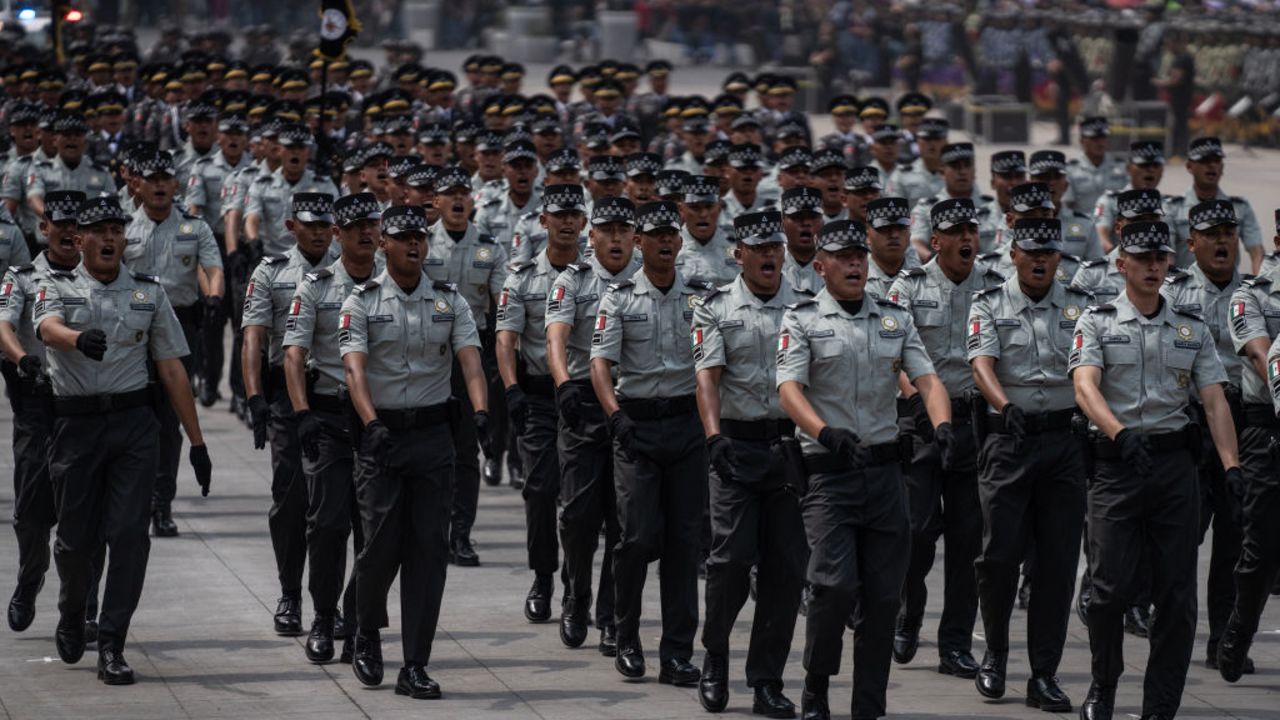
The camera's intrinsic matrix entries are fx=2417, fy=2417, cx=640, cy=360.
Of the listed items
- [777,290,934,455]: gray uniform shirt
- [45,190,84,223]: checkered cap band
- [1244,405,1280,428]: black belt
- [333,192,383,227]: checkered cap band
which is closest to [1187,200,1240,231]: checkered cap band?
[1244,405,1280,428]: black belt

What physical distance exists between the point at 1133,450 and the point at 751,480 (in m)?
1.79

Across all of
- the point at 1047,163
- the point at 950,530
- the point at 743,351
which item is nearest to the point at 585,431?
the point at 743,351

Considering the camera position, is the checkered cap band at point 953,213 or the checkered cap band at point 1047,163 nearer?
the checkered cap band at point 953,213

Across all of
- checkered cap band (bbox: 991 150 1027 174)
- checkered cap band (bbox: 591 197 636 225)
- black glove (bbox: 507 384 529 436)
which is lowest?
black glove (bbox: 507 384 529 436)

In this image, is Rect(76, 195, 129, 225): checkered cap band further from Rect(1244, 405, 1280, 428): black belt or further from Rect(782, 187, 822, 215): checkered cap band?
Rect(1244, 405, 1280, 428): black belt

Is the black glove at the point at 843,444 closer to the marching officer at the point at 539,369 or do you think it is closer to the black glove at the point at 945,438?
the black glove at the point at 945,438

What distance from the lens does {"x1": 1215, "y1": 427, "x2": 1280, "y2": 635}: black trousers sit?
12047mm

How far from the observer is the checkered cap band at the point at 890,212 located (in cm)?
1254

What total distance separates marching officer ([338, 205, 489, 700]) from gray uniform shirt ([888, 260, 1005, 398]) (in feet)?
8.14

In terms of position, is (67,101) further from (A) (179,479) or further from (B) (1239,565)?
(B) (1239,565)

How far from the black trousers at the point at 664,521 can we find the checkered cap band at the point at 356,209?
69.6 inches

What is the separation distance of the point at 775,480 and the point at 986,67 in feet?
126

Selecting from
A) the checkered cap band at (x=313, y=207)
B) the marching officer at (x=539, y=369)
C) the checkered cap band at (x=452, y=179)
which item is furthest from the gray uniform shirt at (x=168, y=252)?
the marching officer at (x=539, y=369)

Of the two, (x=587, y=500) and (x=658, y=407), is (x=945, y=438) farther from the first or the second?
(x=587, y=500)
